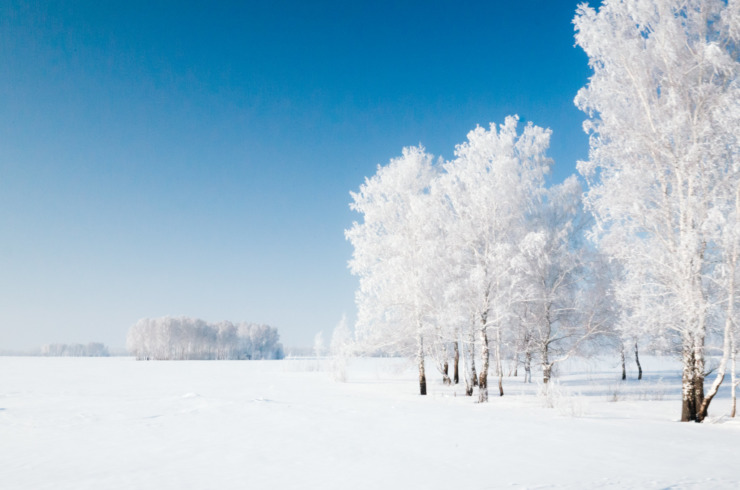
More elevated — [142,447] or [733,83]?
[733,83]

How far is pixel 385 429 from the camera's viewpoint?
33.1 feet

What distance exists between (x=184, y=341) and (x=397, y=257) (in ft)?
355

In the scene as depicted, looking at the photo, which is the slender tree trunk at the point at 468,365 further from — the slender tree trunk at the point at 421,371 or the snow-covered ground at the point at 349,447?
the snow-covered ground at the point at 349,447

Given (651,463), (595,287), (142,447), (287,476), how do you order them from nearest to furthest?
(287,476), (651,463), (142,447), (595,287)

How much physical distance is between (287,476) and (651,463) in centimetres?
549

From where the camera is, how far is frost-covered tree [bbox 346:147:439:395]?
20.3 metres

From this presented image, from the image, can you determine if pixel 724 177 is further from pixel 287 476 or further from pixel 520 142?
pixel 287 476

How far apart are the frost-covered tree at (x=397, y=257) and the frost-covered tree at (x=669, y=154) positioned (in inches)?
302

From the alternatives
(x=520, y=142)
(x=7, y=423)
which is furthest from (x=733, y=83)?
(x=7, y=423)

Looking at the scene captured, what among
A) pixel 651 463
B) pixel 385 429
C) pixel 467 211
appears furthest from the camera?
pixel 467 211

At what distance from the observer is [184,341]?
115 m

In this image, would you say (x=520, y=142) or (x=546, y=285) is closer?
(x=520, y=142)

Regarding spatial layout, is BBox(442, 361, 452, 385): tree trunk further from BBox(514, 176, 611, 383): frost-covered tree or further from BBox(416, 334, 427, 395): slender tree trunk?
BBox(514, 176, 611, 383): frost-covered tree

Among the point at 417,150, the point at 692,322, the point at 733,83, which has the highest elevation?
the point at 417,150
